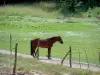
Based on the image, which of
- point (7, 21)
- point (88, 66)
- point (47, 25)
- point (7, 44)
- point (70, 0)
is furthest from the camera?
point (70, 0)

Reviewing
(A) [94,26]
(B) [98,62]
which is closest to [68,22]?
(A) [94,26]

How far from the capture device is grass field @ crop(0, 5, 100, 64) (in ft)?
78.8

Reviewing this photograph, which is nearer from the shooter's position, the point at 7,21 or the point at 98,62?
the point at 98,62

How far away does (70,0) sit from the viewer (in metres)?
50.0

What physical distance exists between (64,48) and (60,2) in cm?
2769

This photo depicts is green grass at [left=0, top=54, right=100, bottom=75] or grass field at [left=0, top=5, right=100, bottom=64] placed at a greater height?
green grass at [left=0, top=54, right=100, bottom=75]

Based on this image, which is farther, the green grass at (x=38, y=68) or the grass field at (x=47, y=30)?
the grass field at (x=47, y=30)

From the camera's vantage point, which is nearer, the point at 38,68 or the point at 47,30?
the point at 38,68

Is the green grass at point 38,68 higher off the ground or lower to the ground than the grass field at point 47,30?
higher

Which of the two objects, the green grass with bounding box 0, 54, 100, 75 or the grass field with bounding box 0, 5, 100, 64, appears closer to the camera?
the green grass with bounding box 0, 54, 100, 75

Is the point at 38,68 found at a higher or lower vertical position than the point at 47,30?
higher

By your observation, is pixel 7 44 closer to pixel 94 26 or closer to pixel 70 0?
pixel 94 26

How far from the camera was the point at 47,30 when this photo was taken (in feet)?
109

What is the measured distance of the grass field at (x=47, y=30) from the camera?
2403 cm
